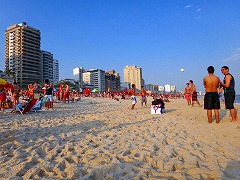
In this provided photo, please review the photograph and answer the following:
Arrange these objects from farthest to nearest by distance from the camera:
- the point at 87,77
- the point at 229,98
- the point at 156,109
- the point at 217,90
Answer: the point at 87,77 < the point at 156,109 < the point at 217,90 < the point at 229,98

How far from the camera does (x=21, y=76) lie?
74.2m

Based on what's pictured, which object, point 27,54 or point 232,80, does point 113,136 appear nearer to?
point 232,80

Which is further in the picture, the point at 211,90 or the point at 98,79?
the point at 98,79

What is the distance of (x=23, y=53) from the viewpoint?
249 ft

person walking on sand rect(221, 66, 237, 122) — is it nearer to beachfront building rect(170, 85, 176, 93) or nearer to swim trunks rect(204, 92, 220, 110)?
swim trunks rect(204, 92, 220, 110)

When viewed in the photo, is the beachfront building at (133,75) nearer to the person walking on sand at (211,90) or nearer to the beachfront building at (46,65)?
the beachfront building at (46,65)

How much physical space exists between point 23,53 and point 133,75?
101 meters

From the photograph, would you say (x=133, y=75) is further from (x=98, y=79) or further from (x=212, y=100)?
(x=212, y=100)

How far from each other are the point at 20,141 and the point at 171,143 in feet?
9.02

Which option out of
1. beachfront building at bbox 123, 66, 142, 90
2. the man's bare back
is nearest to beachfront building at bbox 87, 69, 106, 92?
beachfront building at bbox 123, 66, 142, 90

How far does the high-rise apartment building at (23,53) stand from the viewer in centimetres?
7512

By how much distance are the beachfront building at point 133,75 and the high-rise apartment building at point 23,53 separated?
3622 inches

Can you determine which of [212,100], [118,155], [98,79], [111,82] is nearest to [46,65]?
[98,79]

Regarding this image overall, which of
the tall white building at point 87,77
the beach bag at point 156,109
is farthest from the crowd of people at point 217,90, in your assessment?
the tall white building at point 87,77
